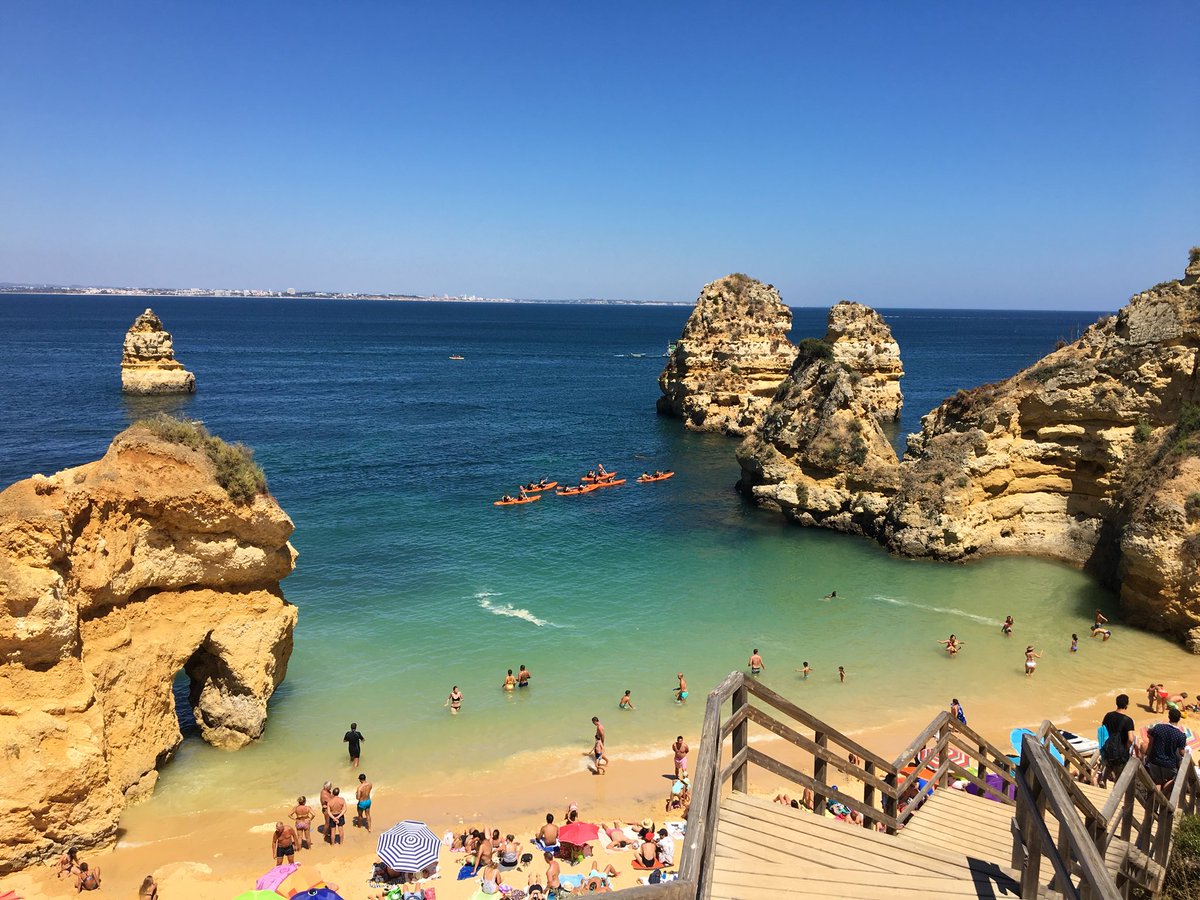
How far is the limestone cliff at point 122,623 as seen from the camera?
13477 millimetres

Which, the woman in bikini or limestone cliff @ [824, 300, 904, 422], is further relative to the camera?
limestone cliff @ [824, 300, 904, 422]

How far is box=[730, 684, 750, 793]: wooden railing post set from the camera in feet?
21.1

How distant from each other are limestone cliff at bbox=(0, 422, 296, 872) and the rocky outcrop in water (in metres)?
25.8

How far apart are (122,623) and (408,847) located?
783 cm

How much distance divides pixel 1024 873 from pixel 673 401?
215 ft

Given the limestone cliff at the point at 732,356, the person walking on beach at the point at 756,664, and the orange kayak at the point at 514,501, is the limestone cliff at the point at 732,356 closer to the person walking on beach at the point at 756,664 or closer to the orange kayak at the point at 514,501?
the orange kayak at the point at 514,501

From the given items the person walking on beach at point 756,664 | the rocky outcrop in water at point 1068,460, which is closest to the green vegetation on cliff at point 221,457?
the person walking on beach at point 756,664

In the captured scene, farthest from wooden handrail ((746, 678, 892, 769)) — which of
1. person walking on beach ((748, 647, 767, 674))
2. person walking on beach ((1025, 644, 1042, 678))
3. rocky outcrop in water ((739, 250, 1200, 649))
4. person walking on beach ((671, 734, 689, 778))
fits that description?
rocky outcrop in water ((739, 250, 1200, 649))

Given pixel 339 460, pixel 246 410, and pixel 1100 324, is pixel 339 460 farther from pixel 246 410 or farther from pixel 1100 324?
pixel 1100 324

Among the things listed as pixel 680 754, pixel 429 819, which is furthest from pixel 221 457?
pixel 680 754

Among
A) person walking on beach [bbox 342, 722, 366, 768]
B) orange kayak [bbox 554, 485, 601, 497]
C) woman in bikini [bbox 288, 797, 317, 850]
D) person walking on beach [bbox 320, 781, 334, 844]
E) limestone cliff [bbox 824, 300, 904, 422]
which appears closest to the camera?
woman in bikini [bbox 288, 797, 317, 850]

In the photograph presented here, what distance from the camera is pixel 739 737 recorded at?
6680 millimetres

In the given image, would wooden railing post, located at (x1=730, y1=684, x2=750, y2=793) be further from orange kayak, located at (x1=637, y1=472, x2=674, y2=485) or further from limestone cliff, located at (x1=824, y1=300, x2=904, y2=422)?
limestone cliff, located at (x1=824, y1=300, x2=904, y2=422)

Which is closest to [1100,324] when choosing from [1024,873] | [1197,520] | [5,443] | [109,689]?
[1197,520]
